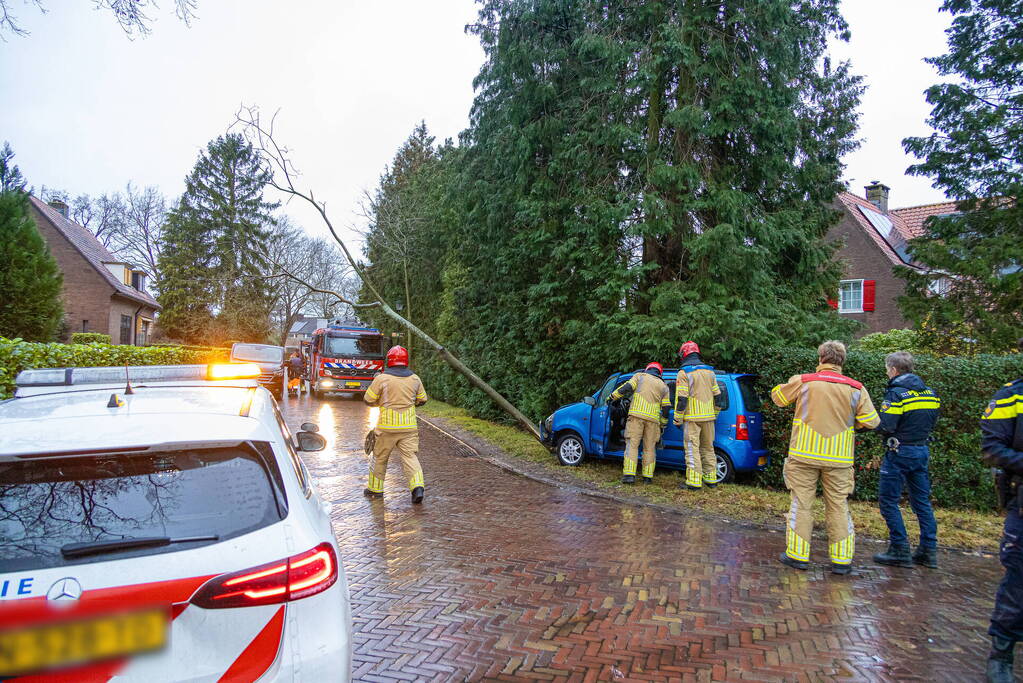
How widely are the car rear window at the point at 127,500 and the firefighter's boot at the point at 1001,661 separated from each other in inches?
153

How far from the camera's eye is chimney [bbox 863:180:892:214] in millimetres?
32062

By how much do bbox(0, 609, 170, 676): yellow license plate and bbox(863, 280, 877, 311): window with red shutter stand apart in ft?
96.3

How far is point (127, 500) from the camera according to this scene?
2.27 metres

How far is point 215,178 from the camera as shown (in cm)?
4394

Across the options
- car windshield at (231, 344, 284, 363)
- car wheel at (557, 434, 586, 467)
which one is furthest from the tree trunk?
car wheel at (557, 434, 586, 467)

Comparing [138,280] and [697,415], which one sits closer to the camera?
[697,415]

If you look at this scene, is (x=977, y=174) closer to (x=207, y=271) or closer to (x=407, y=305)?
(x=407, y=305)

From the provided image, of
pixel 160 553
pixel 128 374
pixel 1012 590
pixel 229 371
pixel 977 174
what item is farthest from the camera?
pixel 977 174

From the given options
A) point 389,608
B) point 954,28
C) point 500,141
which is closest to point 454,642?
point 389,608

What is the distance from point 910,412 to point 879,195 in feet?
103

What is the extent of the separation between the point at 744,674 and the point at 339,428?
13.0 m

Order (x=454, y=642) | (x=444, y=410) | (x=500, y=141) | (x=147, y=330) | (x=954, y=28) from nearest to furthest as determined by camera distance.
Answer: (x=454, y=642)
(x=954, y=28)
(x=500, y=141)
(x=444, y=410)
(x=147, y=330)

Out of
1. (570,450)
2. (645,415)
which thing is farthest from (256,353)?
(645,415)

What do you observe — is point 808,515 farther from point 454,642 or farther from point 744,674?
point 454,642
